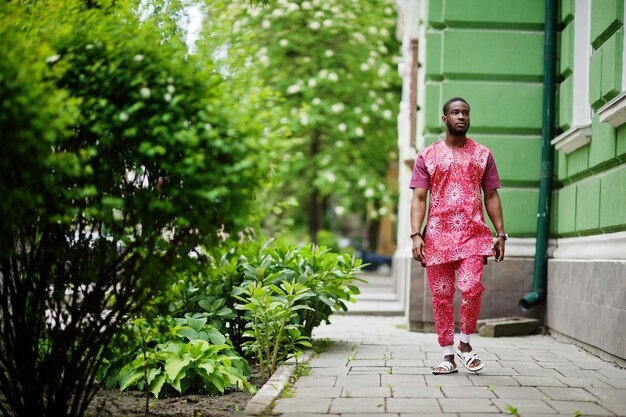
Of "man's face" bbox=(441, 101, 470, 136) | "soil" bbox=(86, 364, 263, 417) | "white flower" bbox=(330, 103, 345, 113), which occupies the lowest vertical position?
"soil" bbox=(86, 364, 263, 417)

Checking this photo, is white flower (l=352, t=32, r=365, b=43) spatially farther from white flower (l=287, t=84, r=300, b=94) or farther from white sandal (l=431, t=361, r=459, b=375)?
white sandal (l=431, t=361, r=459, b=375)

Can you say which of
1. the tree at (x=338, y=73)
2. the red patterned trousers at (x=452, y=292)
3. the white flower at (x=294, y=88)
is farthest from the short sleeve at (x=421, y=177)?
the white flower at (x=294, y=88)

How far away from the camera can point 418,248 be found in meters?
6.07

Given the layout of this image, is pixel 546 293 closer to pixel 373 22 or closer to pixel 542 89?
pixel 542 89

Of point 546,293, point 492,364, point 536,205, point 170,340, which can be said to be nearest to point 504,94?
point 536,205

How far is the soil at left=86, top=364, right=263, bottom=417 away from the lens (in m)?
5.03

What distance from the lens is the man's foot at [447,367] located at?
233 inches

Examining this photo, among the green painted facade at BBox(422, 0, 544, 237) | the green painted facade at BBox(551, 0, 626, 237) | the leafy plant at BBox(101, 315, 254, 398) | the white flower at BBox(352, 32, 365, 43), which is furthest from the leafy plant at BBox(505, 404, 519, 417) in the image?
the white flower at BBox(352, 32, 365, 43)

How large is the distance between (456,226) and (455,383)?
1.14 meters

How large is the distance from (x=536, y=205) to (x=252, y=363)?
3876mm

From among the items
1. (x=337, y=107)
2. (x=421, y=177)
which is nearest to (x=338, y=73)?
(x=337, y=107)

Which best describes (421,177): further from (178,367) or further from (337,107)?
(337,107)

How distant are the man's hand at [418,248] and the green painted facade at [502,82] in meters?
3.38

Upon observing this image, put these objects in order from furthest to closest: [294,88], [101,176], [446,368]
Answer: [294,88], [446,368], [101,176]
